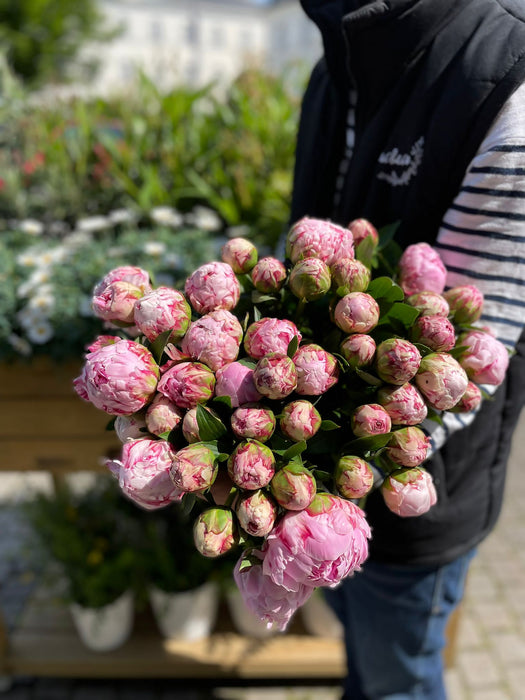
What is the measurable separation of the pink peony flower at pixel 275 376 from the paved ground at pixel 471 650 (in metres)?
1.87

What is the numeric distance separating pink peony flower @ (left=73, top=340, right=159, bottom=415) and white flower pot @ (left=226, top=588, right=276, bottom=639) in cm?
150

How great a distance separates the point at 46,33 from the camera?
13.5 meters

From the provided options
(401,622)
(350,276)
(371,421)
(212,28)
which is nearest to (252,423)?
(371,421)

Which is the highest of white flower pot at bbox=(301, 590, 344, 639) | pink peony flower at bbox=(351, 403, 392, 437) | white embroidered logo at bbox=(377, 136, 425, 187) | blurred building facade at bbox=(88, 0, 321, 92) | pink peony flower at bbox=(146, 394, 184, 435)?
white embroidered logo at bbox=(377, 136, 425, 187)

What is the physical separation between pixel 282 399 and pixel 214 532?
0.19m

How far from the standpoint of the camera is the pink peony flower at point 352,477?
667 millimetres

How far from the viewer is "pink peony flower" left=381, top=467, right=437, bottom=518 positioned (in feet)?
2.32

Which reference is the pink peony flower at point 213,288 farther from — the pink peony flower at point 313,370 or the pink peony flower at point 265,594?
the pink peony flower at point 265,594

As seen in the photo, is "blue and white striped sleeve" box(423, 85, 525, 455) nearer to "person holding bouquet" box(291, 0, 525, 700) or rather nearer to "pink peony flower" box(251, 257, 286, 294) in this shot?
"person holding bouquet" box(291, 0, 525, 700)

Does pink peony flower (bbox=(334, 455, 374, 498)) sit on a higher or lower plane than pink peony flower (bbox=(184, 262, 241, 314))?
lower

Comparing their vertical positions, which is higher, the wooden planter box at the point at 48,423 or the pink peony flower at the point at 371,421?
the pink peony flower at the point at 371,421

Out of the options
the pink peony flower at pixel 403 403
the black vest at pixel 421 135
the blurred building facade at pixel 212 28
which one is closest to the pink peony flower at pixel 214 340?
the pink peony flower at pixel 403 403

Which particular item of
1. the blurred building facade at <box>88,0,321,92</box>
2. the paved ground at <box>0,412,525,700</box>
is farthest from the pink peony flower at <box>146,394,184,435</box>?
the blurred building facade at <box>88,0,321,92</box>

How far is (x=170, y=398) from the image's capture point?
2.18 feet
